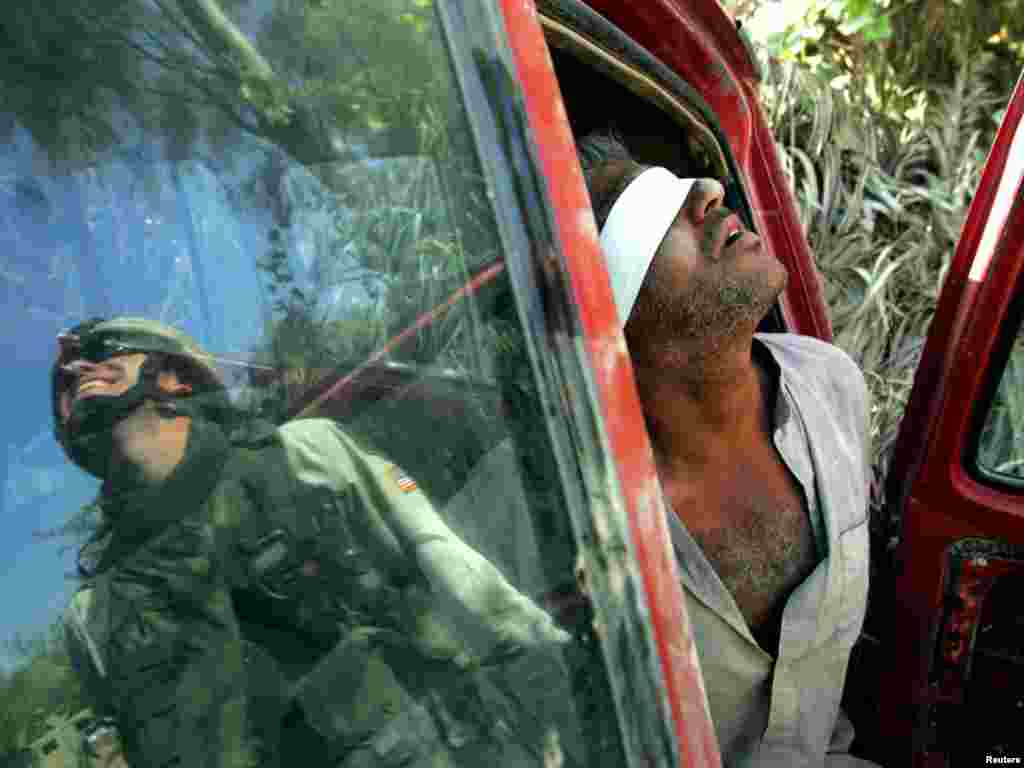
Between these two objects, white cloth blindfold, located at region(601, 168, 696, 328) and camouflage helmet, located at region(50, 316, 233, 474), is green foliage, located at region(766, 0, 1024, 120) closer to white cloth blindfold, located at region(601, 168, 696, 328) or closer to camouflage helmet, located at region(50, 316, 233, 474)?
white cloth blindfold, located at region(601, 168, 696, 328)

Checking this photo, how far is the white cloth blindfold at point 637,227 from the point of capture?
1752 millimetres

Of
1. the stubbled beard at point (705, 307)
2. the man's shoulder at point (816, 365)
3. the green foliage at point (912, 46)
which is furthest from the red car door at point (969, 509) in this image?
the green foliage at point (912, 46)

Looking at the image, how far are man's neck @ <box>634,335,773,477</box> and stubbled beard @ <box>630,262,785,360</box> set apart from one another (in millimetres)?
35

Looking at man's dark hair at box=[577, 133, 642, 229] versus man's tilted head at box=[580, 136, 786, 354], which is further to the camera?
man's dark hair at box=[577, 133, 642, 229]

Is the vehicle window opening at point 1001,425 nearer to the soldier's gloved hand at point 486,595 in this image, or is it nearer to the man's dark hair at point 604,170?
the man's dark hair at point 604,170

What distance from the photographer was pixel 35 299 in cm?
75

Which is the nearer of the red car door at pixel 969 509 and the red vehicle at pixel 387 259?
the red vehicle at pixel 387 259

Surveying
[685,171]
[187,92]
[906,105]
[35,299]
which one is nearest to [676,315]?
[685,171]

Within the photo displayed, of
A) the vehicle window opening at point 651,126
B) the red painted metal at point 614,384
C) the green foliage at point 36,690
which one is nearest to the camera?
the green foliage at point 36,690

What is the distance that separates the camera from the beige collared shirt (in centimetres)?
168

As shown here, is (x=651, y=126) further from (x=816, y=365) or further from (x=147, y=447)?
(x=147, y=447)

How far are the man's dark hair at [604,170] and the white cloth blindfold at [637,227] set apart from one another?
62 mm

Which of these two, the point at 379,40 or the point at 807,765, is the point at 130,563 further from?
the point at 807,765

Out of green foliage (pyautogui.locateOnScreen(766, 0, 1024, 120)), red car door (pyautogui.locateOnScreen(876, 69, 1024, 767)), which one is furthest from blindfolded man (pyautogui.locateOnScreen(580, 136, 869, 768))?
green foliage (pyautogui.locateOnScreen(766, 0, 1024, 120))
